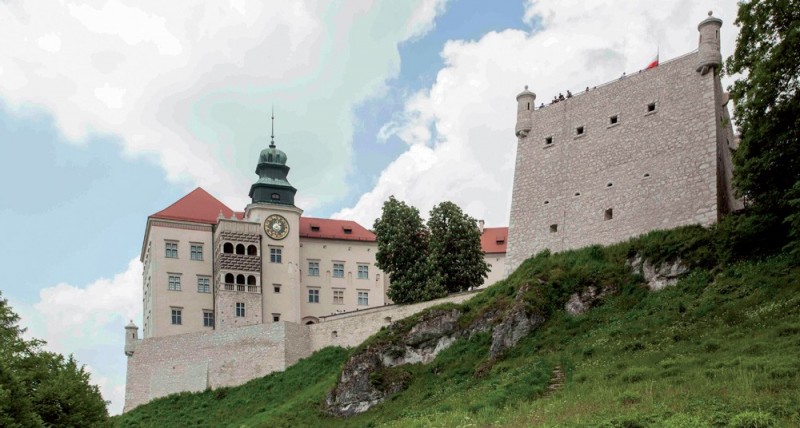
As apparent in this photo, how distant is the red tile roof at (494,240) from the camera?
79.2 metres

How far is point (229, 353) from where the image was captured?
181 feet

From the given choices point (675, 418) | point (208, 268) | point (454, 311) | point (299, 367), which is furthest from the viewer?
point (208, 268)

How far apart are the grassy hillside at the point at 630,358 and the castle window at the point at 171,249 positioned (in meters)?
19.1

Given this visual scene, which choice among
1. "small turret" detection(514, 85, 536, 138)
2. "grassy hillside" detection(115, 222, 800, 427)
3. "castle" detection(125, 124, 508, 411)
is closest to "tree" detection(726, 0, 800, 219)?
"grassy hillside" detection(115, 222, 800, 427)

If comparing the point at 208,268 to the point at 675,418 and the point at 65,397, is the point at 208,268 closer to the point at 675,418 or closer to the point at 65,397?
the point at 65,397

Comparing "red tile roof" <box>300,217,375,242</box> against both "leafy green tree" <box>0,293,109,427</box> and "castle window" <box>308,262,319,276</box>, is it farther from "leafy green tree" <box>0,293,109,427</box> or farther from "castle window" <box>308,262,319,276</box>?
"leafy green tree" <box>0,293,109,427</box>

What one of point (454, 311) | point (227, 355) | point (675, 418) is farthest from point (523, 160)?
point (675, 418)

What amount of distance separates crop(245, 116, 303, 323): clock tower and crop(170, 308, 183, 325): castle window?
6.18m

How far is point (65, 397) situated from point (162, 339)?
86.1 feet

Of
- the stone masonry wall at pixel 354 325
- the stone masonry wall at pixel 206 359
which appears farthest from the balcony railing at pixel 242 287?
the stone masonry wall at pixel 354 325

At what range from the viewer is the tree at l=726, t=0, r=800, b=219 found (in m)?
29.2

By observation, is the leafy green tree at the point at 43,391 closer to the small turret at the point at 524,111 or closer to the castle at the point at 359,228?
the castle at the point at 359,228

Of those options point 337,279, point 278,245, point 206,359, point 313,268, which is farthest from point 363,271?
point 206,359

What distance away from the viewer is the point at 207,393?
178ft
